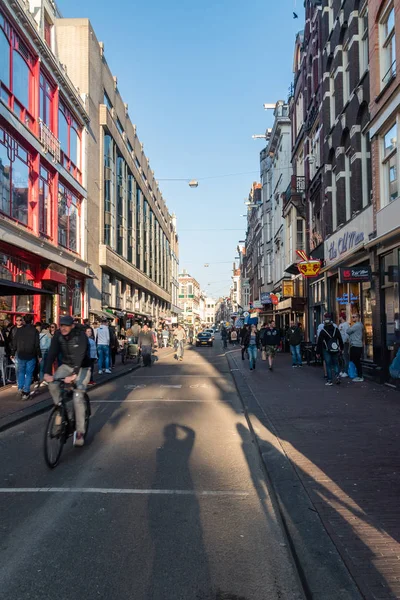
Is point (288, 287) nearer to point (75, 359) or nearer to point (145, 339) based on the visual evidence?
point (145, 339)

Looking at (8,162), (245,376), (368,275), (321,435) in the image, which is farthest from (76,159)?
(321,435)

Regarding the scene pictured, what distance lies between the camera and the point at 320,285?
2188 centimetres

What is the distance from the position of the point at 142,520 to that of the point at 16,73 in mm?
16386

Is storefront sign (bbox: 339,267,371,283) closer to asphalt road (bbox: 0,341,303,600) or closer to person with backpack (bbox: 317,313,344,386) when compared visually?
person with backpack (bbox: 317,313,344,386)

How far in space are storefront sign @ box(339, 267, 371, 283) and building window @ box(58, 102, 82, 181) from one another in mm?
13482

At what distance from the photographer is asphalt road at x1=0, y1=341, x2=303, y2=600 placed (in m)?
3.22

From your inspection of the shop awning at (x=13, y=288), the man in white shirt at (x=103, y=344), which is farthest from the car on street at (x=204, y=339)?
the shop awning at (x=13, y=288)

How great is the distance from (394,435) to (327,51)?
16754mm

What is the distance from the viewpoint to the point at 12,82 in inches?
632

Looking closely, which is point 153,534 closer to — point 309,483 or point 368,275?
point 309,483

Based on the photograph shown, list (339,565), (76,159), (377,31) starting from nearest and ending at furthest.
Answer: (339,565)
(377,31)
(76,159)

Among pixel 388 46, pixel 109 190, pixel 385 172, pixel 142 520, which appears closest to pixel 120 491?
pixel 142 520

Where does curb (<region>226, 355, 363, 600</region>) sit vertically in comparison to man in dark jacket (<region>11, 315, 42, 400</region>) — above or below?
below

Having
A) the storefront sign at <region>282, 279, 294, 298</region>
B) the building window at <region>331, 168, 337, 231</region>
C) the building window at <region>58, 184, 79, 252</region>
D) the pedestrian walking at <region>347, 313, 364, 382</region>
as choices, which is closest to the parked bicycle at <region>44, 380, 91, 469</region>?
the pedestrian walking at <region>347, 313, 364, 382</region>
